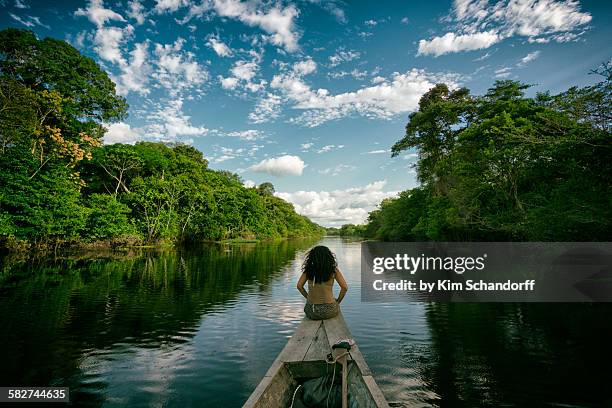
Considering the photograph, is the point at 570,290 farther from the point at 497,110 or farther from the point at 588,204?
the point at 497,110

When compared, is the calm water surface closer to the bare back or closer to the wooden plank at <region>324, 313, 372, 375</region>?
the wooden plank at <region>324, 313, 372, 375</region>

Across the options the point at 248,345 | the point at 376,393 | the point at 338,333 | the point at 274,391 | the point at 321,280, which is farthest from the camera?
the point at 248,345

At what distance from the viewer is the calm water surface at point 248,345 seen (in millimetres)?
5875

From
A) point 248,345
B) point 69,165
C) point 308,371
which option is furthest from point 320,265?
point 69,165

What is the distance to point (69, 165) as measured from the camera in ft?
97.3

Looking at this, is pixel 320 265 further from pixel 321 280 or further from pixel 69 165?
pixel 69 165

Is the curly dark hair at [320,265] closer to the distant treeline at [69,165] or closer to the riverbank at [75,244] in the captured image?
the distant treeline at [69,165]

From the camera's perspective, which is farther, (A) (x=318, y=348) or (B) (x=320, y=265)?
(B) (x=320, y=265)

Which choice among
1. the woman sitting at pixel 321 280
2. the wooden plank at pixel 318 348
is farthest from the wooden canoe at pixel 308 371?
the woman sitting at pixel 321 280

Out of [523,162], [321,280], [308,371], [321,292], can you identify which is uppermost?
[523,162]

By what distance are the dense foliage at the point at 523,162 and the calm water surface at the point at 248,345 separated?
397cm

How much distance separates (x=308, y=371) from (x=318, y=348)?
2.25 ft

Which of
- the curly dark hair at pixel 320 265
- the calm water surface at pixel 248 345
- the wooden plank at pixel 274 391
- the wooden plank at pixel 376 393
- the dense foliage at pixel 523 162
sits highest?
the dense foliage at pixel 523 162

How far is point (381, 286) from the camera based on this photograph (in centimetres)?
1794
